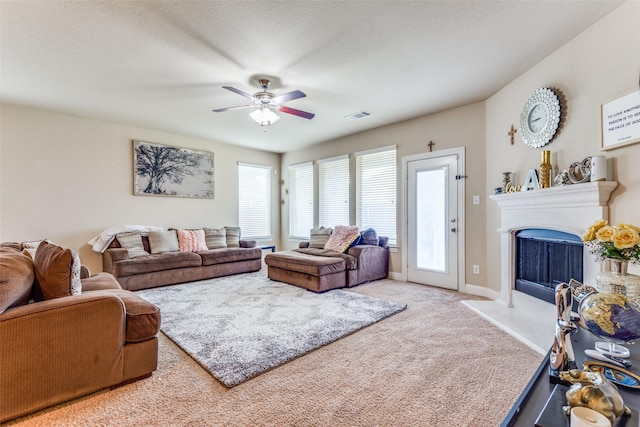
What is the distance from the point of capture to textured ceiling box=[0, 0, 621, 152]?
216 cm

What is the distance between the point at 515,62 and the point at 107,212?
585 centimetres

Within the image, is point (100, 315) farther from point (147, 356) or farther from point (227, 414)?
point (227, 414)

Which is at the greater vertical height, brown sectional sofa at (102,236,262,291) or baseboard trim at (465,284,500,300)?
brown sectional sofa at (102,236,262,291)

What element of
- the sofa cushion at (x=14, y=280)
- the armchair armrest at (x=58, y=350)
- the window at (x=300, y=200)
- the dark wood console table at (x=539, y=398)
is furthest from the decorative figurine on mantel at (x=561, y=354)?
the window at (x=300, y=200)

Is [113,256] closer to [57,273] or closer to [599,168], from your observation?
[57,273]

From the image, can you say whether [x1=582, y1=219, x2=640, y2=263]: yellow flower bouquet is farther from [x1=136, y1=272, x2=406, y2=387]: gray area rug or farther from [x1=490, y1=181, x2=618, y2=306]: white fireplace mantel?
[x1=136, y1=272, x2=406, y2=387]: gray area rug

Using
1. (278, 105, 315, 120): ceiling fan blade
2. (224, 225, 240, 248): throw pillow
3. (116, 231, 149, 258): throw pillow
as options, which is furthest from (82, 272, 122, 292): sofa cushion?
(224, 225, 240, 248): throw pillow

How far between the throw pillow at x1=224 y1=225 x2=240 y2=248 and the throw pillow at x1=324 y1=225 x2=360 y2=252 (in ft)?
6.17

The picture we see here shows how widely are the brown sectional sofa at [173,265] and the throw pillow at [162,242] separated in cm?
10

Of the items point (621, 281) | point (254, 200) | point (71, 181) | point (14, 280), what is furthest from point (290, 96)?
point (254, 200)

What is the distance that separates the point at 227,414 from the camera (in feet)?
5.20

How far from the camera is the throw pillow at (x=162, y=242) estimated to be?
4.64 m

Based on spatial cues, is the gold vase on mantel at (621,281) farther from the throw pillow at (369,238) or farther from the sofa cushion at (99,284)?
the throw pillow at (369,238)

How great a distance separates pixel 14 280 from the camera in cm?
157
